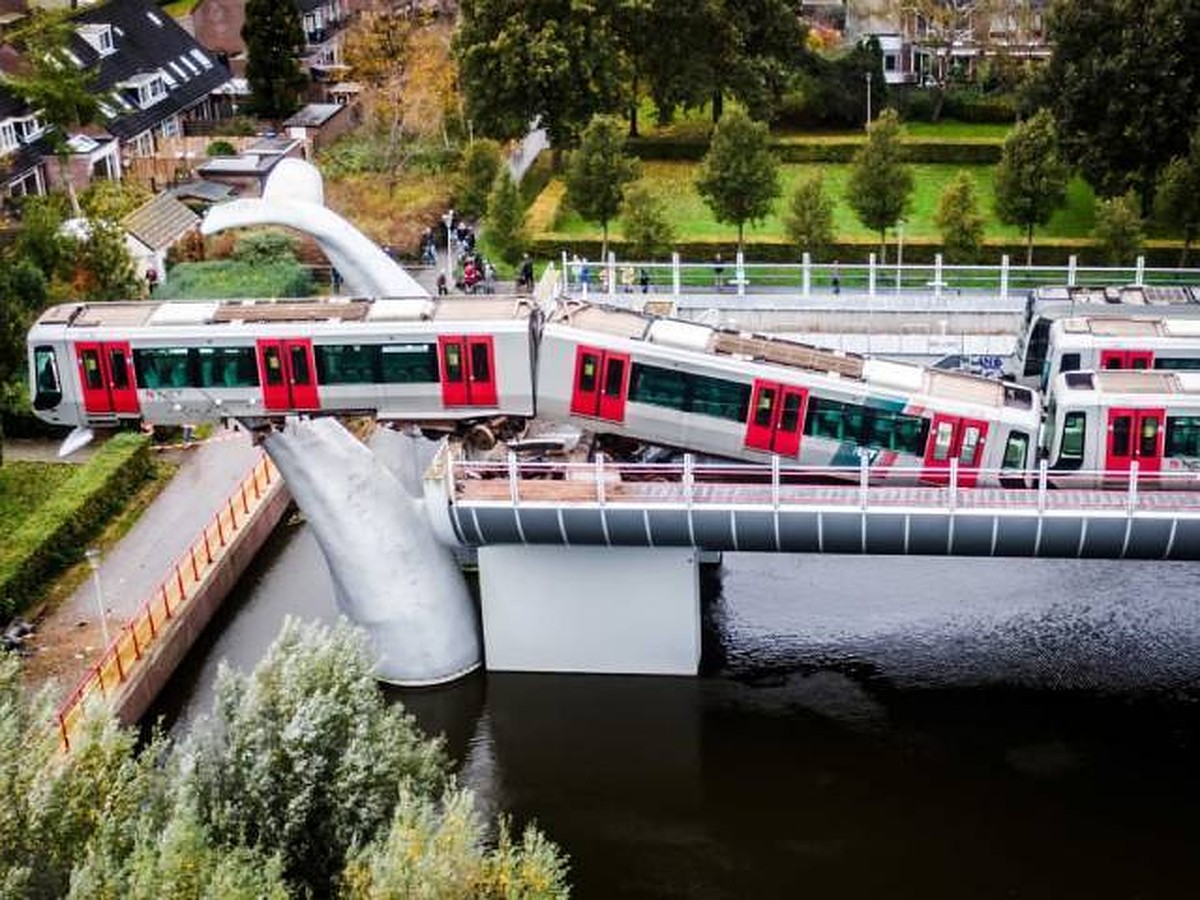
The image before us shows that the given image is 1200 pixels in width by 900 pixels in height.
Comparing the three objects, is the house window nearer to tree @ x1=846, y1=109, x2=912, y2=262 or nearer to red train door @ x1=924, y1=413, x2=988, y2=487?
tree @ x1=846, y1=109, x2=912, y2=262

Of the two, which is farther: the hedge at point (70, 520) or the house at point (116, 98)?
the house at point (116, 98)

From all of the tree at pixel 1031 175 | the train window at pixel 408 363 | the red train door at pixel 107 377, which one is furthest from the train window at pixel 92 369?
the tree at pixel 1031 175

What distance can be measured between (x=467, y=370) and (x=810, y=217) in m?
23.1

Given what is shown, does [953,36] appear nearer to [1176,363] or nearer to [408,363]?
[1176,363]

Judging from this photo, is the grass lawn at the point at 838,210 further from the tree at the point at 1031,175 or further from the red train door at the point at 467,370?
the red train door at the point at 467,370

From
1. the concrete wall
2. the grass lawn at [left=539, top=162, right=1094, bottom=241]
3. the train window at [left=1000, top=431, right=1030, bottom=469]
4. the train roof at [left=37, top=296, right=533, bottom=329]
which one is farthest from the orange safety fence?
the grass lawn at [left=539, top=162, right=1094, bottom=241]

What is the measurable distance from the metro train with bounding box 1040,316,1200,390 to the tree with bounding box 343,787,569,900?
18015 millimetres

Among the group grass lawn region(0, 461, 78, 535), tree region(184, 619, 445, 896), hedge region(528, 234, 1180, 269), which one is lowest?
grass lawn region(0, 461, 78, 535)

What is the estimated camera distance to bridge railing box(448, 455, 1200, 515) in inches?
1206

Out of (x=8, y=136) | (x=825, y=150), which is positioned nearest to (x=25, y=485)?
(x=8, y=136)

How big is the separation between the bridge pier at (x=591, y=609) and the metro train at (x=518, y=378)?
2.63 meters

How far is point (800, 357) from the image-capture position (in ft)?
108

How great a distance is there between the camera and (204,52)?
78.1 m

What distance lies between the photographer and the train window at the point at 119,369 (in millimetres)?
33438
